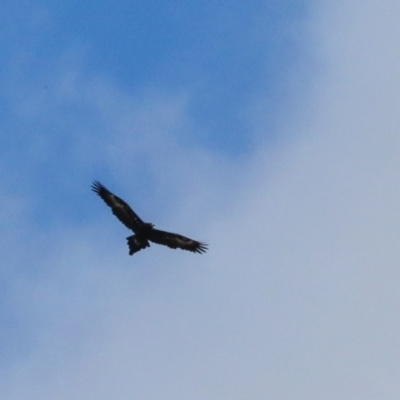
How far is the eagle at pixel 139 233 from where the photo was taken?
27281mm

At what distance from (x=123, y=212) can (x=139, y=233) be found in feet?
4.85

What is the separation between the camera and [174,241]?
29078 millimetres

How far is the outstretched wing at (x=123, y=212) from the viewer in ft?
91.5

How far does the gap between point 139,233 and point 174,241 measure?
2333mm

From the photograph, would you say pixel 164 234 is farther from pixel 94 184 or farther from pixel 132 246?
pixel 94 184

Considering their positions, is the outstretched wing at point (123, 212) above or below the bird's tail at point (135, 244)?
above

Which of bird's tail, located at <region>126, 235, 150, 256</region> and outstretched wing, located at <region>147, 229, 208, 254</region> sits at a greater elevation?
outstretched wing, located at <region>147, 229, 208, 254</region>

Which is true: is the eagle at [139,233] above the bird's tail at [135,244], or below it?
above

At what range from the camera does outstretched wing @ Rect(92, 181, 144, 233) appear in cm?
2788

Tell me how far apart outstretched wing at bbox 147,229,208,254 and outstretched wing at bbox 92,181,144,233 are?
0.88m

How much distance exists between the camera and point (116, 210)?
28.4 m

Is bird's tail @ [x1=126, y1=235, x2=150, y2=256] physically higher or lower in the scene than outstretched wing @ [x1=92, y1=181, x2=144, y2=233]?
lower

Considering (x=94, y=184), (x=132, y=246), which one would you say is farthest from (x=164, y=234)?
(x=94, y=184)

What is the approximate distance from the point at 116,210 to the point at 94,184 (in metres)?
2.35
